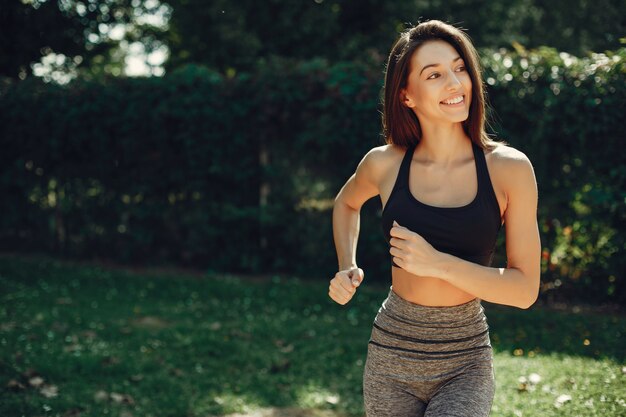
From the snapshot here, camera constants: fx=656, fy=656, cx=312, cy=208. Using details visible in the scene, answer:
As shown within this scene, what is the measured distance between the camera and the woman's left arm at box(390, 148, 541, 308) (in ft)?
7.60

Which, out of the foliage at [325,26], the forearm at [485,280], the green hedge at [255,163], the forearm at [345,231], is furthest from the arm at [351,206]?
the foliage at [325,26]

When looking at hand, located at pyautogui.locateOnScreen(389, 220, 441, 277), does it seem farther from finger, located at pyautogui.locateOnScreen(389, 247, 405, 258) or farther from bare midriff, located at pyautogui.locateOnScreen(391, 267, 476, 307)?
bare midriff, located at pyautogui.locateOnScreen(391, 267, 476, 307)

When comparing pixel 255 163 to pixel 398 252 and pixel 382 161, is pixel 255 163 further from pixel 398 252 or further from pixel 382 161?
pixel 398 252

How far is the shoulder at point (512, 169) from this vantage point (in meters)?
2.40

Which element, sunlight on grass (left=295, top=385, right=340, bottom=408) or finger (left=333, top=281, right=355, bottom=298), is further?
sunlight on grass (left=295, top=385, right=340, bottom=408)

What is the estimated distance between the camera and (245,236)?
9219 millimetres

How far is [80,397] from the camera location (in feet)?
15.6

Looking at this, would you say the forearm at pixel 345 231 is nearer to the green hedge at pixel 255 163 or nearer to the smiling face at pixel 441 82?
the smiling face at pixel 441 82

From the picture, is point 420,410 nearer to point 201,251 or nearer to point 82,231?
point 201,251

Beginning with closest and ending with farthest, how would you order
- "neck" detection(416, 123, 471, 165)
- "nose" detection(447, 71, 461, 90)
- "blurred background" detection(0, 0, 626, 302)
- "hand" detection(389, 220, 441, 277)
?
1. "hand" detection(389, 220, 441, 277)
2. "nose" detection(447, 71, 461, 90)
3. "neck" detection(416, 123, 471, 165)
4. "blurred background" detection(0, 0, 626, 302)

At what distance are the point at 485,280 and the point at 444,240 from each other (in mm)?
253

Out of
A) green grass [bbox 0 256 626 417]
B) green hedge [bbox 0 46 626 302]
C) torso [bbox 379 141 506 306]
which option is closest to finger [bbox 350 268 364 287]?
torso [bbox 379 141 506 306]

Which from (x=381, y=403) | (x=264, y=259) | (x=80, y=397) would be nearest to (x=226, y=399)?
(x=80, y=397)

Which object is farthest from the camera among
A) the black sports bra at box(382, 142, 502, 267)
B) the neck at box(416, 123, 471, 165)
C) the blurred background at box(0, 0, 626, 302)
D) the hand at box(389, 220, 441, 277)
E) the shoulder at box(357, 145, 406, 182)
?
the blurred background at box(0, 0, 626, 302)
